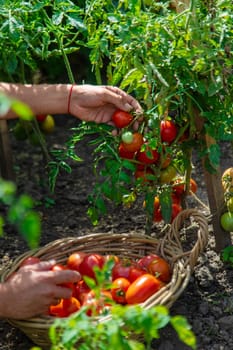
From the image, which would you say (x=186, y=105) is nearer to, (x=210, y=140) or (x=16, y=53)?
(x=210, y=140)

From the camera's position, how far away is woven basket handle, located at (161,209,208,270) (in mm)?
2488

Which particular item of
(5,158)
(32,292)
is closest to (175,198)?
(32,292)

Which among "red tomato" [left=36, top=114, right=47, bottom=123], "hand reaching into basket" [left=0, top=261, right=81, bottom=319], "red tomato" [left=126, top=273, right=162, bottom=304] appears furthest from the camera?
"red tomato" [left=36, top=114, right=47, bottom=123]

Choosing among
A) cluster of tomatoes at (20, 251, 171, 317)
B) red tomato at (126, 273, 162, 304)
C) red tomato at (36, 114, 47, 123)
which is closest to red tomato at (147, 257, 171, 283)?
cluster of tomatoes at (20, 251, 171, 317)

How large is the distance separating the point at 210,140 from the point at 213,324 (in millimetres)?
670

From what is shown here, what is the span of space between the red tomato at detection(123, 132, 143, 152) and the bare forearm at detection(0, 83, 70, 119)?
0.28m

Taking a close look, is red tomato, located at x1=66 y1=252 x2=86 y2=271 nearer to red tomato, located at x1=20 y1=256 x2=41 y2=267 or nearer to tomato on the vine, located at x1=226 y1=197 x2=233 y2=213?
red tomato, located at x1=20 y1=256 x2=41 y2=267

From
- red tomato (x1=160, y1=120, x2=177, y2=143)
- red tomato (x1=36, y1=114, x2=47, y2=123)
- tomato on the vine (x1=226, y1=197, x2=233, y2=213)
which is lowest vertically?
red tomato (x1=36, y1=114, x2=47, y2=123)

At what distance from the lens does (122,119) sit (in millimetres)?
2500

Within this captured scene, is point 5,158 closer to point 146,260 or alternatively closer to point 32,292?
point 146,260

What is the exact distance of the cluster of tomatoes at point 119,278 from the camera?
2357 millimetres

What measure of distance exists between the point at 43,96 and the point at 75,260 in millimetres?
594

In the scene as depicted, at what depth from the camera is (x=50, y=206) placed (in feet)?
11.5

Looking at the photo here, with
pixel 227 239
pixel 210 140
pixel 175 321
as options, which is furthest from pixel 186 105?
pixel 175 321
